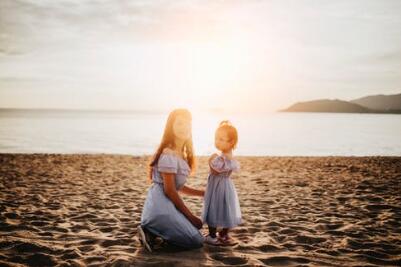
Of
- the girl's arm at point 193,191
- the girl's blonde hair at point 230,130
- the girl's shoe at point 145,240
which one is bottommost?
the girl's shoe at point 145,240

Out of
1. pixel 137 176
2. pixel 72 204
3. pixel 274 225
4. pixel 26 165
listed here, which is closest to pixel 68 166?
pixel 26 165

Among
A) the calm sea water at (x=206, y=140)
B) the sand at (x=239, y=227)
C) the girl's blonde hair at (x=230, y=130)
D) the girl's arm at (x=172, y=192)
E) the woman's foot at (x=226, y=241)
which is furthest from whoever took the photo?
the calm sea water at (x=206, y=140)

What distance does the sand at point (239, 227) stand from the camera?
4.24m

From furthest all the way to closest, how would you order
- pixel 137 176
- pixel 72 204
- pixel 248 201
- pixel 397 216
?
pixel 137 176 → pixel 248 201 → pixel 72 204 → pixel 397 216

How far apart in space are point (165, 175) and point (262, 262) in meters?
1.56

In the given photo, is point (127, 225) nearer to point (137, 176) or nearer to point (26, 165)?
point (137, 176)

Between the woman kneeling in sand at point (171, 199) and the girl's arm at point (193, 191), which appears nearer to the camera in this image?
the woman kneeling in sand at point (171, 199)

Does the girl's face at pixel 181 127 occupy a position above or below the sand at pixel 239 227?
above

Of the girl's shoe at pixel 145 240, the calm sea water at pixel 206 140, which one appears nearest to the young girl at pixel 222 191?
the girl's shoe at pixel 145 240

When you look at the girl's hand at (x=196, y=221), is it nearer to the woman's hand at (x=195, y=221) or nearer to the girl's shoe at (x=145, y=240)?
the woman's hand at (x=195, y=221)

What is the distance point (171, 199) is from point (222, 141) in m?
1.01

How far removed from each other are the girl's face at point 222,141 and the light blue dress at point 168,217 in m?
0.56

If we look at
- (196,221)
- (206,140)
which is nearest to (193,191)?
(196,221)

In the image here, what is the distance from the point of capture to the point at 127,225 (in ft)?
18.7
